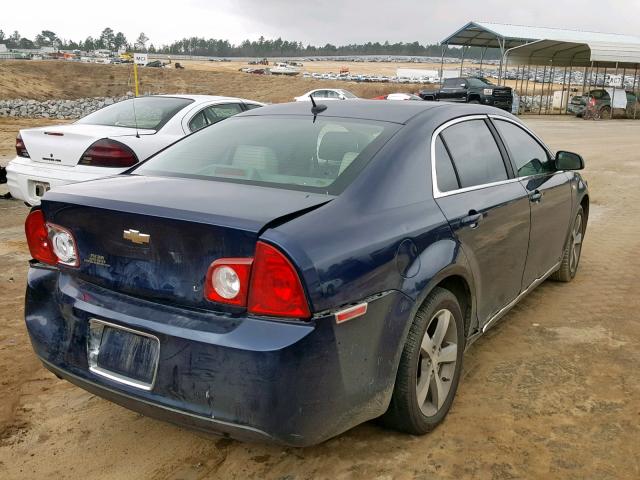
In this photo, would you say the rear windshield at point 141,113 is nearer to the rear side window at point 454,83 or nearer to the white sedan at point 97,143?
the white sedan at point 97,143

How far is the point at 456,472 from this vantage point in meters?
2.79

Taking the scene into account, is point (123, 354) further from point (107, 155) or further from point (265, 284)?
point (107, 155)

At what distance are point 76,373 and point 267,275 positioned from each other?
1.04 m

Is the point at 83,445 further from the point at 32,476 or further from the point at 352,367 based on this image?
the point at 352,367

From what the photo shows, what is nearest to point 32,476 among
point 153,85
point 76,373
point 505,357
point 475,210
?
point 76,373

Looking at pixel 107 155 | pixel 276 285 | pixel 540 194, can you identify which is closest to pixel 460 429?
pixel 276 285

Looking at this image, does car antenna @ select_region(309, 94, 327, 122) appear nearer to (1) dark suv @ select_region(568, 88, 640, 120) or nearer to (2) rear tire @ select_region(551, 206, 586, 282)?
(2) rear tire @ select_region(551, 206, 586, 282)

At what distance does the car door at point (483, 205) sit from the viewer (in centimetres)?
330

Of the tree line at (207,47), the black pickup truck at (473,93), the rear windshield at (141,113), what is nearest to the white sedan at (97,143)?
the rear windshield at (141,113)

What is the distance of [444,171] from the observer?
11.0ft

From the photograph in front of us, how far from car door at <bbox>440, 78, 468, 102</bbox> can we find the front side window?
81.8 feet

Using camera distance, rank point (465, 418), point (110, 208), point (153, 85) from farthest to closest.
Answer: point (153, 85) → point (465, 418) → point (110, 208)

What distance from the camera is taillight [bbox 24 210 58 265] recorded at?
9.55ft

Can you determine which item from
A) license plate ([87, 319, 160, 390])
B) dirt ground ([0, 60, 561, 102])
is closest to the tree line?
dirt ground ([0, 60, 561, 102])
